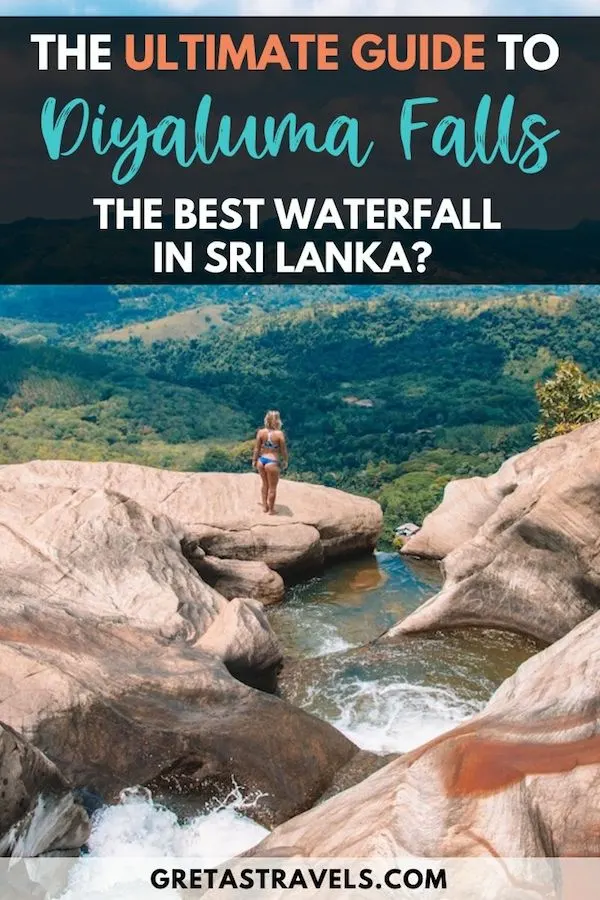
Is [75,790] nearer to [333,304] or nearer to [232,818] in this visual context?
[232,818]

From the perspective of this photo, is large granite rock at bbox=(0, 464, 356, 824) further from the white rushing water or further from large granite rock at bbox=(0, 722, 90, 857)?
large granite rock at bbox=(0, 722, 90, 857)

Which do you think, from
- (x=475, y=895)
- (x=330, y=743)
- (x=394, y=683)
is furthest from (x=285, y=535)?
(x=475, y=895)

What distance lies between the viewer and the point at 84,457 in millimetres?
66625

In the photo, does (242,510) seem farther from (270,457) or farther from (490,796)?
(490,796)

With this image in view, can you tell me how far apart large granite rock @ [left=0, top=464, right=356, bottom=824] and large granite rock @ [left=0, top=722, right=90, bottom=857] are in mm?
957

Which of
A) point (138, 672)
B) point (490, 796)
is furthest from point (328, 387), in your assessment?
point (490, 796)

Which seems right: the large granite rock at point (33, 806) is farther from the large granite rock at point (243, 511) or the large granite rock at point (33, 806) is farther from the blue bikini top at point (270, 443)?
the blue bikini top at point (270, 443)

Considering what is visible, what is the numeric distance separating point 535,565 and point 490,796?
8925 millimetres

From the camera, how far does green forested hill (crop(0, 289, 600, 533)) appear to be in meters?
67.8

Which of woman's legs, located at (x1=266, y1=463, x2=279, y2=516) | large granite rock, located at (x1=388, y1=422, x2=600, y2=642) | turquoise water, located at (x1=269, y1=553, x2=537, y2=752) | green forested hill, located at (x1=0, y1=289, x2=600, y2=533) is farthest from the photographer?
green forested hill, located at (x1=0, y1=289, x2=600, y2=533)

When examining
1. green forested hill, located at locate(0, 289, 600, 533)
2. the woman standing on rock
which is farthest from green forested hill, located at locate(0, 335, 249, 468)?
the woman standing on rock

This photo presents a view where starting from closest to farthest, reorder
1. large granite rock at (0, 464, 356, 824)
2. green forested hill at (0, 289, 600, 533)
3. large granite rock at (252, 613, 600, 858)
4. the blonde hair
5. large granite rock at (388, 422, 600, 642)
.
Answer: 1. large granite rock at (252, 613, 600, 858)
2. large granite rock at (0, 464, 356, 824)
3. large granite rock at (388, 422, 600, 642)
4. the blonde hair
5. green forested hill at (0, 289, 600, 533)

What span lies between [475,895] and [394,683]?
7280mm

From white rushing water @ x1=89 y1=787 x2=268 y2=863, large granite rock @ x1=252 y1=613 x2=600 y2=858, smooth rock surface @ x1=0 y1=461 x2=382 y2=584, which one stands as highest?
large granite rock @ x1=252 y1=613 x2=600 y2=858
